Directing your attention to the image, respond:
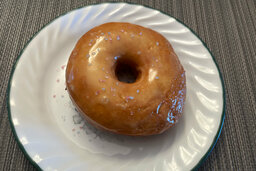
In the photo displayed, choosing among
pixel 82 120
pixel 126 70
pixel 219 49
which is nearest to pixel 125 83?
pixel 126 70

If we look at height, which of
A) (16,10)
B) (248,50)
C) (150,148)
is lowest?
(150,148)

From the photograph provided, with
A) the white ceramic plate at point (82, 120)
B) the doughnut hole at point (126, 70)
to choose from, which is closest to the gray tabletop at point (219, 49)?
the white ceramic plate at point (82, 120)

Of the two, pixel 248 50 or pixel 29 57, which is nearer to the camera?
pixel 29 57

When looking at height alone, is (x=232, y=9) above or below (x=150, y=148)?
above

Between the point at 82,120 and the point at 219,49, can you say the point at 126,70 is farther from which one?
the point at 219,49

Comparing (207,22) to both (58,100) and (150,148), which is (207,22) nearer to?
(150,148)

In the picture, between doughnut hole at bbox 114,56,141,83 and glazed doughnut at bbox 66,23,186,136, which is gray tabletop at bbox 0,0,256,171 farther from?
doughnut hole at bbox 114,56,141,83

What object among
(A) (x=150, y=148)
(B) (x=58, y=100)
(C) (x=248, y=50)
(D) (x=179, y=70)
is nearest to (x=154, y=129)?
(A) (x=150, y=148)
